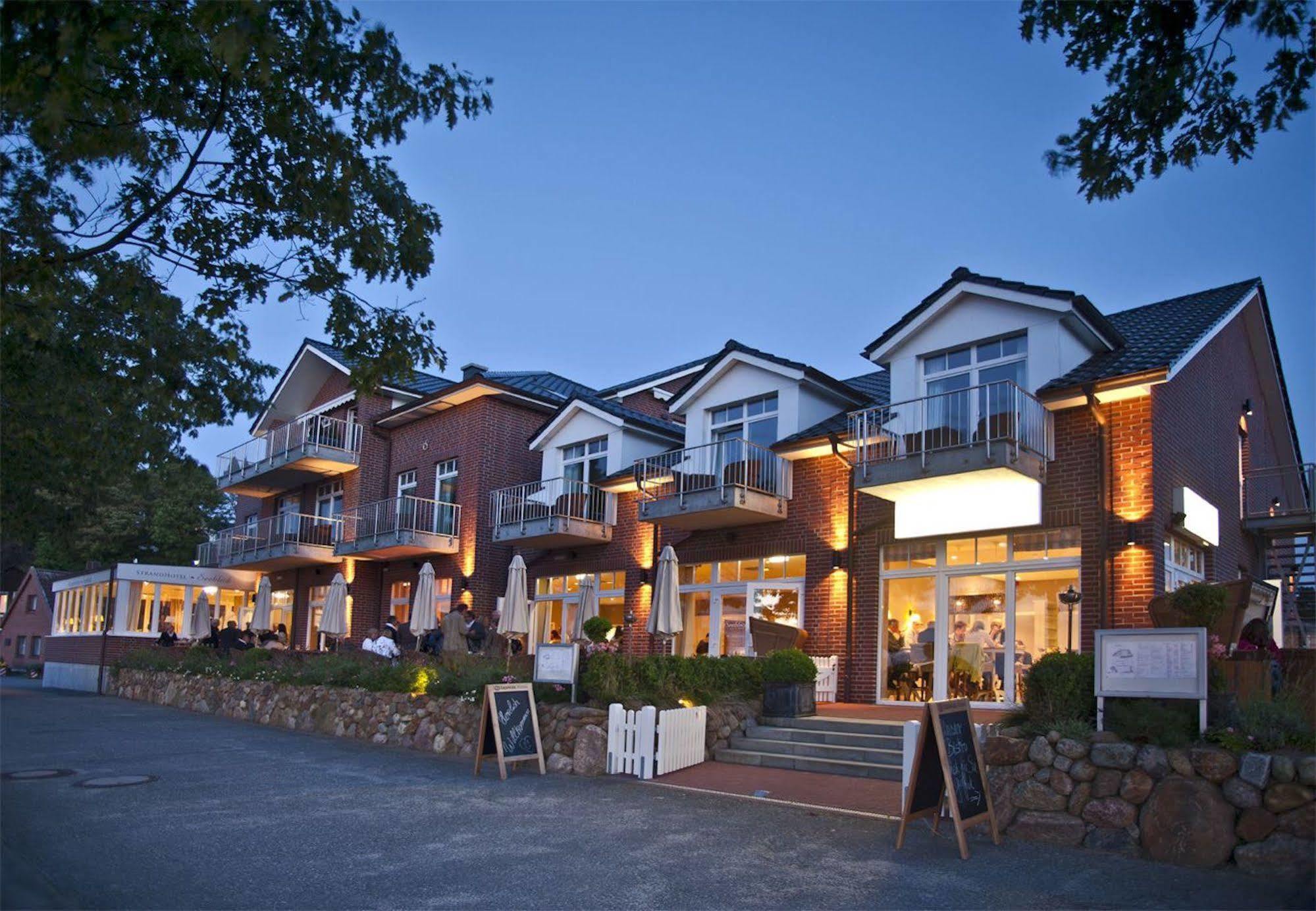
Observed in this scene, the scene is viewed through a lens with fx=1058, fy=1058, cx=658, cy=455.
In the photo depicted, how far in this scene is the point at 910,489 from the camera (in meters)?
15.2

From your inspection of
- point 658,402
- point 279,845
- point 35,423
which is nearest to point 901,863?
point 279,845

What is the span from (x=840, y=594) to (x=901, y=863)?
938 centimetres

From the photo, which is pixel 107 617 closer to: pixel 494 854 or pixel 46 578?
pixel 46 578

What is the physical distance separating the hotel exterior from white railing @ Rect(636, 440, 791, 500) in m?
0.05

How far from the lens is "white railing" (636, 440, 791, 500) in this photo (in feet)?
59.0

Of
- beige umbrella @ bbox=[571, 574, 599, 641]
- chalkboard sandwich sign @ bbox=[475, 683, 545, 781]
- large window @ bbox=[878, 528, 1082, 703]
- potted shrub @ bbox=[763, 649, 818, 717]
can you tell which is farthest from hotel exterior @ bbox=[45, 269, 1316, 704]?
chalkboard sandwich sign @ bbox=[475, 683, 545, 781]

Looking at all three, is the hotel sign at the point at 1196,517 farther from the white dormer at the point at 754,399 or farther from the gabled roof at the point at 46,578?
the gabled roof at the point at 46,578

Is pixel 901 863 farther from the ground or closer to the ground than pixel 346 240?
closer to the ground

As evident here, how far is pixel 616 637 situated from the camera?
800 inches

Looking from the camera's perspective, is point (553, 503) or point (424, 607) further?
point (553, 503)

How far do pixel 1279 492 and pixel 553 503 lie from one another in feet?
48.7

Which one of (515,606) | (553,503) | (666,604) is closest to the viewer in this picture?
(666,604)

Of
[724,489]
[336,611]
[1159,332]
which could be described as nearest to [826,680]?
[724,489]

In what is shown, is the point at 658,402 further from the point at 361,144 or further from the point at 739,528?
the point at 361,144
